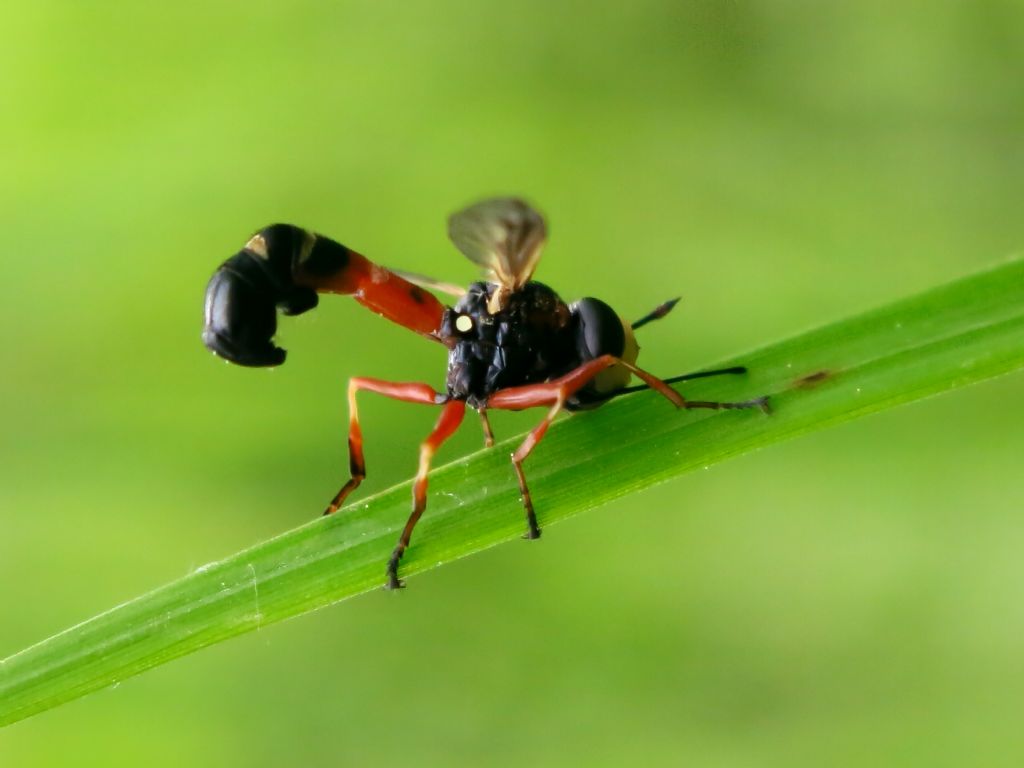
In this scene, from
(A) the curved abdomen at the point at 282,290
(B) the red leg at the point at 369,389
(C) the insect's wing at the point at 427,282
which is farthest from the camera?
(C) the insect's wing at the point at 427,282

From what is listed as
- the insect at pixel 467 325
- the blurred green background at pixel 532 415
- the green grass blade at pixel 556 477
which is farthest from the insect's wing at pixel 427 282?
the green grass blade at pixel 556 477

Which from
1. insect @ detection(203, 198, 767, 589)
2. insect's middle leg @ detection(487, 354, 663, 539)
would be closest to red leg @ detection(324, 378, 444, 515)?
insect @ detection(203, 198, 767, 589)

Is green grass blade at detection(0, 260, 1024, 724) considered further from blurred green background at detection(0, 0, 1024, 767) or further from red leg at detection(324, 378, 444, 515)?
blurred green background at detection(0, 0, 1024, 767)

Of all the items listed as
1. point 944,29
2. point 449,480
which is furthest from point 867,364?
Answer: point 944,29

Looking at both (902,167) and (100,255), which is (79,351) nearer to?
(100,255)

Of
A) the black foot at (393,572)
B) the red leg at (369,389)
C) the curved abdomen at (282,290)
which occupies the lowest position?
the black foot at (393,572)

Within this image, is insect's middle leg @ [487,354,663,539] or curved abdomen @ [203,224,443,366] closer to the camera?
insect's middle leg @ [487,354,663,539]

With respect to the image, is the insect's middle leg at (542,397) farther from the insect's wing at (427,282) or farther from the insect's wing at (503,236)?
the insect's wing at (427,282)

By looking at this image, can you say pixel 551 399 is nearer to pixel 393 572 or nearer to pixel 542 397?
pixel 542 397

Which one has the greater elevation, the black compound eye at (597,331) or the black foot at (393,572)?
the black compound eye at (597,331)
